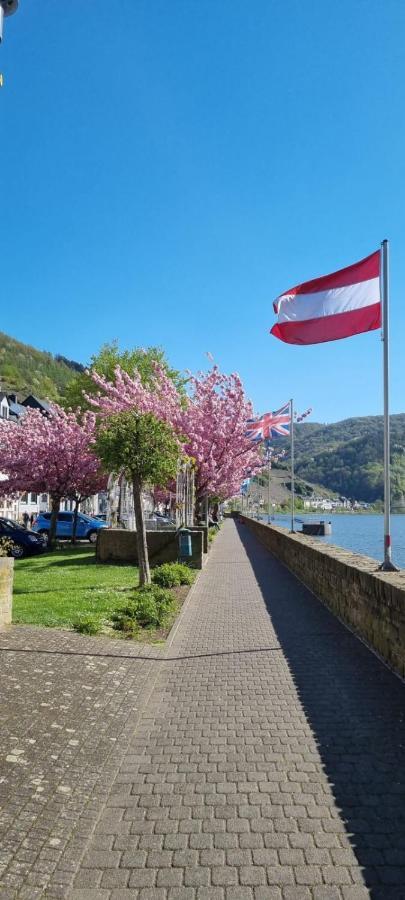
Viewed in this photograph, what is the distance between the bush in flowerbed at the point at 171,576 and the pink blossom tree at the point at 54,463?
464 inches

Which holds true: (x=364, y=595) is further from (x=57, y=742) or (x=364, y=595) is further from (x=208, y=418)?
(x=208, y=418)

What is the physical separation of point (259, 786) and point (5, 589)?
553 cm

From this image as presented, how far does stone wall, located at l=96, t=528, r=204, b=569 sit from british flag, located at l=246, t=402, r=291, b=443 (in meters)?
10.5

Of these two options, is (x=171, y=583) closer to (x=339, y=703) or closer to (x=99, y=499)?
(x=339, y=703)

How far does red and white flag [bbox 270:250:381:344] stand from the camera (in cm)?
1082

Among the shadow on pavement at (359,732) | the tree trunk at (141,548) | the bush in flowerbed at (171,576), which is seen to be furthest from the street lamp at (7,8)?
the bush in flowerbed at (171,576)

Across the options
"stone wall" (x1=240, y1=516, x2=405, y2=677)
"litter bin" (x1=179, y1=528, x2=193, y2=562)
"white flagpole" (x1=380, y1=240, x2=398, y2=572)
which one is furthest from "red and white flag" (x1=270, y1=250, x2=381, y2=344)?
"litter bin" (x1=179, y1=528, x2=193, y2=562)

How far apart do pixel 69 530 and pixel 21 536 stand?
1002 centimetres

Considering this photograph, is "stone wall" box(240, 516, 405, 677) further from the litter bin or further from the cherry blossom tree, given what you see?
the cherry blossom tree

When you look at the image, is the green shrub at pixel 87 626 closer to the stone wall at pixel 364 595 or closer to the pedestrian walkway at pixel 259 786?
the pedestrian walkway at pixel 259 786

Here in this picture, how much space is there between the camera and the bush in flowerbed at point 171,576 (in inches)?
567

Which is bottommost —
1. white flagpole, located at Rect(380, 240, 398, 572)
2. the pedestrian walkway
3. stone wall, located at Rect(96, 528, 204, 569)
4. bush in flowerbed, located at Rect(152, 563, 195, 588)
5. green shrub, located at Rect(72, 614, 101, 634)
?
the pedestrian walkway

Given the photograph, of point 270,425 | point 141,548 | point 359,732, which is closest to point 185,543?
point 141,548

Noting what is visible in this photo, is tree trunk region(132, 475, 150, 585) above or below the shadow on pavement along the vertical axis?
above
